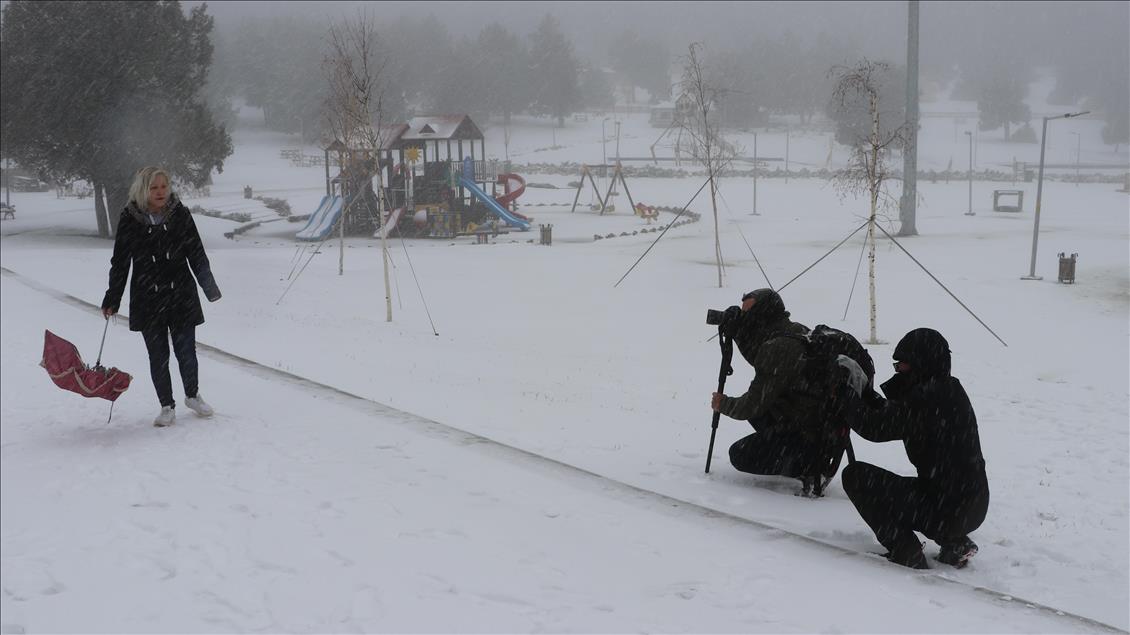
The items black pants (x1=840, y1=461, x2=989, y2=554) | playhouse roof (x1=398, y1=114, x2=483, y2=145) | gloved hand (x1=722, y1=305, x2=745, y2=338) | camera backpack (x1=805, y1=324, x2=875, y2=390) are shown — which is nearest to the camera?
black pants (x1=840, y1=461, x2=989, y2=554)

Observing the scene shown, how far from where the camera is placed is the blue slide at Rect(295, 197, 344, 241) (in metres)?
36.1

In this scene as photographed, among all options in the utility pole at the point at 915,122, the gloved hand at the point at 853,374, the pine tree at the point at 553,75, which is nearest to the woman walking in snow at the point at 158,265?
the gloved hand at the point at 853,374

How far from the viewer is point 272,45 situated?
115 meters

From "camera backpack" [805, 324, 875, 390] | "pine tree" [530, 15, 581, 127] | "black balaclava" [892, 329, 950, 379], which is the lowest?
"camera backpack" [805, 324, 875, 390]

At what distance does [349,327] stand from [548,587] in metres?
11.8

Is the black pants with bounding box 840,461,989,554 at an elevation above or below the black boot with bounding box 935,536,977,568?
above

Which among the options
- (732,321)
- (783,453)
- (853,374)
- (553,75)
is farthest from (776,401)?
(553,75)

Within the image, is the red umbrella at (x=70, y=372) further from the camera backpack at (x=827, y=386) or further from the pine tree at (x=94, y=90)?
the pine tree at (x=94, y=90)

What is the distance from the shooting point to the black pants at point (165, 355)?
7598mm

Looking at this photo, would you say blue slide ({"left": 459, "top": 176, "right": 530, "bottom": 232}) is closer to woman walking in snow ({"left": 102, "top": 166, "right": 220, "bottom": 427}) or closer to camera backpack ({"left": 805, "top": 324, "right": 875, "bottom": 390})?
woman walking in snow ({"left": 102, "top": 166, "right": 220, "bottom": 427})

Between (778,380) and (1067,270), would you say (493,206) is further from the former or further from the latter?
(778,380)

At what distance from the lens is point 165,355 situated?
25.2 feet

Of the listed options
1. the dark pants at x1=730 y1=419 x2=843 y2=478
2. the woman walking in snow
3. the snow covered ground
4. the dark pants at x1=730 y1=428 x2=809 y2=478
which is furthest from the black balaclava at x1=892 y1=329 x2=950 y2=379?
the woman walking in snow

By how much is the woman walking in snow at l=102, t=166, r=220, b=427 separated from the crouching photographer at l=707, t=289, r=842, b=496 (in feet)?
13.0
